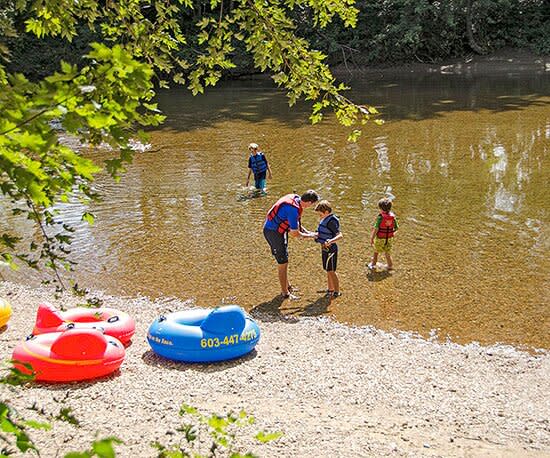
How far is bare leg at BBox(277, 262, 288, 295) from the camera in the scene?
995 cm

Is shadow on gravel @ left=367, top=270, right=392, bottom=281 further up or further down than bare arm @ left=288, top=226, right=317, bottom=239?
further down

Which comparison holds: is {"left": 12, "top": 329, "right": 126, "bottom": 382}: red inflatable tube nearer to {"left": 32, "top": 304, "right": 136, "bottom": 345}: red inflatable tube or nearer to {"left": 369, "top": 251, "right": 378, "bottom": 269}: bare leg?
{"left": 32, "top": 304, "right": 136, "bottom": 345}: red inflatable tube

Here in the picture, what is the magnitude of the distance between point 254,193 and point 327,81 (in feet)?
34.6

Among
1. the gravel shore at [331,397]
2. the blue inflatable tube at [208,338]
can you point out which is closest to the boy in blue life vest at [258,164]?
the gravel shore at [331,397]

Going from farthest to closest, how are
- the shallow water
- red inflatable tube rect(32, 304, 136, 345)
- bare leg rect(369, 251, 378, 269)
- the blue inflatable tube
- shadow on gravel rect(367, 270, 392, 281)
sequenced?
bare leg rect(369, 251, 378, 269)
shadow on gravel rect(367, 270, 392, 281)
the shallow water
red inflatable tube rect(32, 304, 136, 345)
the blue inflatable tube

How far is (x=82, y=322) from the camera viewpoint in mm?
8719

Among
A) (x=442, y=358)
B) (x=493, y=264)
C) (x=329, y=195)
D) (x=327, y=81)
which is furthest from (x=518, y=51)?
(x=327, y=81)

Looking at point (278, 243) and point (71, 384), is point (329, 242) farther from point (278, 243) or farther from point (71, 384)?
point (71, 384)

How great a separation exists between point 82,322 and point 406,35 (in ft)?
96.0

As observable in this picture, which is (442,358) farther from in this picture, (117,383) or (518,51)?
(518,51)

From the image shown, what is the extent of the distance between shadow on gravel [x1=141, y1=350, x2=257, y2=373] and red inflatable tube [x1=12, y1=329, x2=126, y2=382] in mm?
693

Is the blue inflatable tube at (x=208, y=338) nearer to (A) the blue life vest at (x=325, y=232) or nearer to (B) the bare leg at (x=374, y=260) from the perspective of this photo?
(A) the blue life vest at (x=325, y=232)

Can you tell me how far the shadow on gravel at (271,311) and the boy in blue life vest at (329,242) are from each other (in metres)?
0.77

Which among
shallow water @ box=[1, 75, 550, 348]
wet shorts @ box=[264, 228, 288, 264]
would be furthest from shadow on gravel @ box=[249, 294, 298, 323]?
wet shorts @ box=[264, 228, 288, 264]
